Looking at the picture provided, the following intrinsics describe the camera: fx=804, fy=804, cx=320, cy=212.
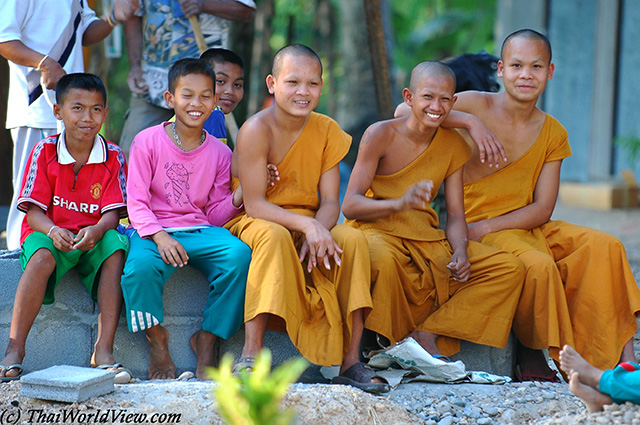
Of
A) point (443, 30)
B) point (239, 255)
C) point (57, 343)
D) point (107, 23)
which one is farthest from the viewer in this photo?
point (443, 30)

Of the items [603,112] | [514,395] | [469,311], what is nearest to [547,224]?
[469,311]

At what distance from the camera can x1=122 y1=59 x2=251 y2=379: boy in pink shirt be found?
11.7 ft

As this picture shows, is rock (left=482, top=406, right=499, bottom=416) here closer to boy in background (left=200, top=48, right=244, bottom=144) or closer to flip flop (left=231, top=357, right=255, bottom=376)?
flip flop (left=231, top=357, right=255, bottom=376)

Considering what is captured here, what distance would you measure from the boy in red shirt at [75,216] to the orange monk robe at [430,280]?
121 centimetres

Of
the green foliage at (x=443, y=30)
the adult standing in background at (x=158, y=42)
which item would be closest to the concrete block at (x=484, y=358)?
the adult standing in background at (x=158, y=42)

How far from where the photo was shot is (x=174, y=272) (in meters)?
3.82

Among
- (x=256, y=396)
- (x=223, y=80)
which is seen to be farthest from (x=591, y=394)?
(x=223, y=80)

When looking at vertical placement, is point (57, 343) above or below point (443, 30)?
below

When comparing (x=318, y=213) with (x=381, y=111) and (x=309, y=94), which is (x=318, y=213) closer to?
(x=309, y=94)

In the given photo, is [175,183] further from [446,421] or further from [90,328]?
[446,421]

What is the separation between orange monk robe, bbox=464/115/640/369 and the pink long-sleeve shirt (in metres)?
1.42

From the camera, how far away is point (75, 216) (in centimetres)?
375

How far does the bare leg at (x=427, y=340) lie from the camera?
Answer: 386cm

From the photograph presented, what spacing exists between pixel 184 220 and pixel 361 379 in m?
1.13
